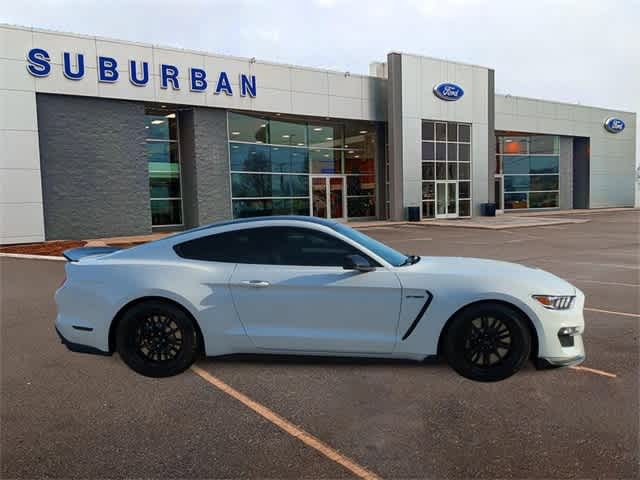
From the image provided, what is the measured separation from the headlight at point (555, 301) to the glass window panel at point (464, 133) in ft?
94.0

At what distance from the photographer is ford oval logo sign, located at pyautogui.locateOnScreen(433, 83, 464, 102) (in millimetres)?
29578

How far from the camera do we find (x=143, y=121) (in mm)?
21531

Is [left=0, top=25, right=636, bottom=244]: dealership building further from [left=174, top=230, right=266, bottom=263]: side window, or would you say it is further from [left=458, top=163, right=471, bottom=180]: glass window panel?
[left=174, top=230, right=266, bottom=263]: side window

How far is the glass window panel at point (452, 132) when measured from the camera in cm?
3067

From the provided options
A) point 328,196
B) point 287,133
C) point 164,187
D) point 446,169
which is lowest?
point 328,196

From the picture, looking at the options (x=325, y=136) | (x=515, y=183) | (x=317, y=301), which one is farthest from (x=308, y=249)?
(x=515, y=183)

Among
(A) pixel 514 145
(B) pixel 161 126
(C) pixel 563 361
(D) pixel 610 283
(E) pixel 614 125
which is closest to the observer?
(C) pixel 563 361

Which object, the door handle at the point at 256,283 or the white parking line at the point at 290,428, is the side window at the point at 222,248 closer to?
the door handle at the point at 256,283

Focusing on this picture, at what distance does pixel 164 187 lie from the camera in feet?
77.8

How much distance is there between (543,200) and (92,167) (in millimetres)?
34044

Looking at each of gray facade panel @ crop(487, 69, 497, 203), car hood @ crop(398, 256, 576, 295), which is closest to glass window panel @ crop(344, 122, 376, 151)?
gray facade panel @ crop(487, 69, 497, 203)

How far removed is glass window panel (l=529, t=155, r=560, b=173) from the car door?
38.9 m

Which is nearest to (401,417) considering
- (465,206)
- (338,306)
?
(338,306)

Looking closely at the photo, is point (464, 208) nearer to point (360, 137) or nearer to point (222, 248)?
point (360, 137)
